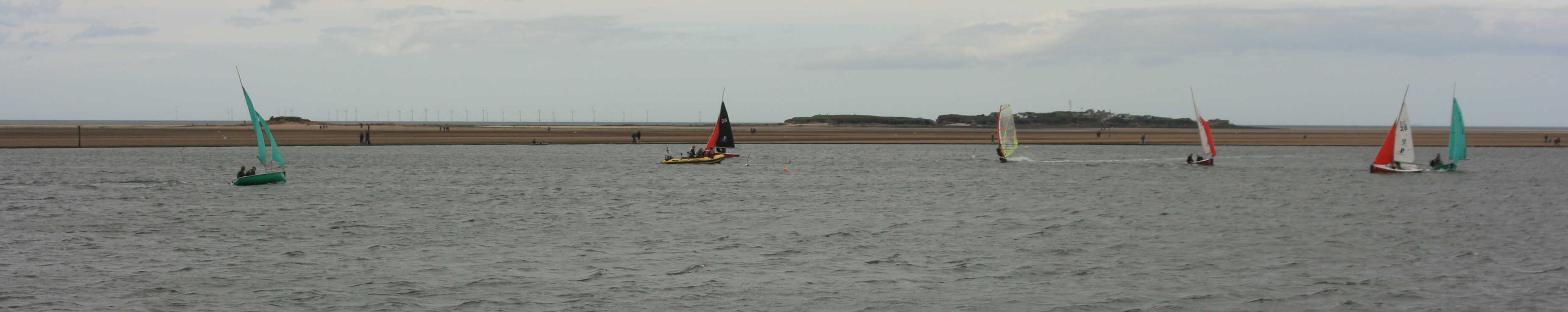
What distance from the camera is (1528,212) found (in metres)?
38.8

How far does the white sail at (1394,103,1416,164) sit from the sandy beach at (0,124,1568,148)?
60.2 m

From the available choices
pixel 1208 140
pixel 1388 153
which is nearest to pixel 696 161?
pixel 1208 140

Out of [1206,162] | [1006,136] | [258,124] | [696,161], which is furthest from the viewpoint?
[1006,136]

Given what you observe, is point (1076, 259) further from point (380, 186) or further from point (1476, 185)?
point (1476, 185)

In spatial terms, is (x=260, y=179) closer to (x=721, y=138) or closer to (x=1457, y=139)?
(x=721, y=138)

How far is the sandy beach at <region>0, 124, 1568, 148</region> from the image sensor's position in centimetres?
10331

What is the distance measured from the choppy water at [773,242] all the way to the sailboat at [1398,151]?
1.15 metres

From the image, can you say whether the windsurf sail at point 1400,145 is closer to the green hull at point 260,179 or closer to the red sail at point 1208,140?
the red sail at point 1208,140

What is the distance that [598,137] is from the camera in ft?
430

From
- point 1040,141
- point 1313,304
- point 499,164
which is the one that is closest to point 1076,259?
point 1313,304

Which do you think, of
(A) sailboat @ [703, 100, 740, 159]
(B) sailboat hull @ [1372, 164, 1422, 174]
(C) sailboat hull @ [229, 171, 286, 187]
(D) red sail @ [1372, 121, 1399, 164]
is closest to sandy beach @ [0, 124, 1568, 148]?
(A) sailboat @ [703, 100, 740, 159]

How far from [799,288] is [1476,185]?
47.6m

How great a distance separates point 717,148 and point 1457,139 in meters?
45.6

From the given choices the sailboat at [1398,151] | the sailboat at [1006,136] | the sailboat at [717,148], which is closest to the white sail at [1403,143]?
the sailboat at [1398,151]
